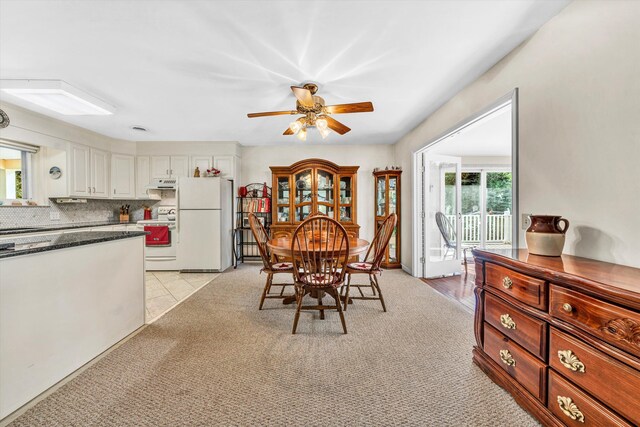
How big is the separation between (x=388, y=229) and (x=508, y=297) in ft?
4.21

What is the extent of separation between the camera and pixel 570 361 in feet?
3.43

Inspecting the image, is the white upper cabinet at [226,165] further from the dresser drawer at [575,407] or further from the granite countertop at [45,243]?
the dresser drawer at [575,407]

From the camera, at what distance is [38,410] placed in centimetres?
131

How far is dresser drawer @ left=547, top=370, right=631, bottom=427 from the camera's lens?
92cm

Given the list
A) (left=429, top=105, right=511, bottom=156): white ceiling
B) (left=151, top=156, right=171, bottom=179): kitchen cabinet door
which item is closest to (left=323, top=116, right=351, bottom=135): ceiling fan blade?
(left=429, top=105, right=511, bottom=156): white ceiling

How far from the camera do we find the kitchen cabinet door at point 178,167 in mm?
4426

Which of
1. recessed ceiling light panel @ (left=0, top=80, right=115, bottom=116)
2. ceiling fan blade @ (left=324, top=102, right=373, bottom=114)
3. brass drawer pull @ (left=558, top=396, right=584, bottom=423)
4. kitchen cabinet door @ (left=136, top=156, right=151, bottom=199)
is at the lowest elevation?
brass drawer pull @ (left=558, top=396, right=584, bottom=423)

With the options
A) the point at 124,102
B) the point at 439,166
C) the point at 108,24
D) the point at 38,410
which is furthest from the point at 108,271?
the point at 439,166

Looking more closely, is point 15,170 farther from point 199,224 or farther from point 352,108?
point 352,108

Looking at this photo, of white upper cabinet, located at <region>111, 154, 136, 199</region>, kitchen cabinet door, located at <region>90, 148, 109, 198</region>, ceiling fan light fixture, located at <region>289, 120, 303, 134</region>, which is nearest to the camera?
ceiling fan light fixture, located at <region>289, 120, 303, 134</region>

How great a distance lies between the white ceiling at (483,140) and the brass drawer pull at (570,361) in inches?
93.9

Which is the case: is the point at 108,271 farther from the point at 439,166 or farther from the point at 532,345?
the point at 439,166

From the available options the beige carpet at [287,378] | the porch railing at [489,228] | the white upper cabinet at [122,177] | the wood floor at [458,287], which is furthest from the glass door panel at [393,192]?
the white upper cabinet at [122,177]

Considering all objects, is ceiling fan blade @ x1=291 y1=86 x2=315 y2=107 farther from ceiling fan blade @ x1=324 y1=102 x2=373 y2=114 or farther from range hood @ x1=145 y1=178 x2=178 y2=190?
range hood @ x1=145 y1=178 x2=178 y2=190
